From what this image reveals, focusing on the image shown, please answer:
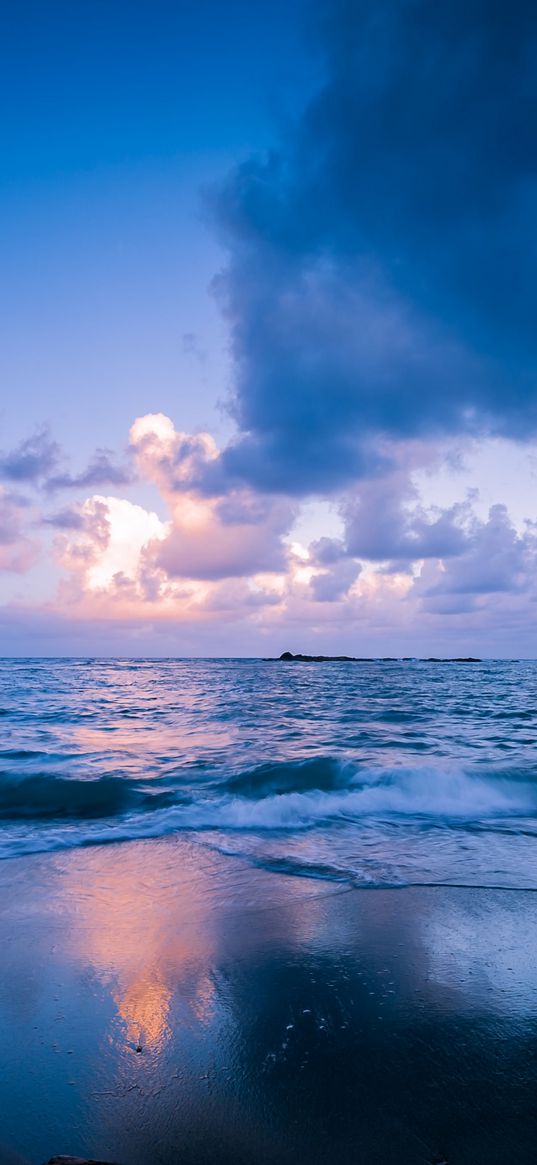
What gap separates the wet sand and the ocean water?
1485 millimetres

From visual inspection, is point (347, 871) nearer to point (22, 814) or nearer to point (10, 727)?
point (22, 814)

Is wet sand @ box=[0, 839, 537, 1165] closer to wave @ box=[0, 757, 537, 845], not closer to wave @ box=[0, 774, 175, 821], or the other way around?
wave @ box=[0, 757, 537, 845]

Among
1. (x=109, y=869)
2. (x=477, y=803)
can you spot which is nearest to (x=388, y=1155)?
(x=109, y=869)

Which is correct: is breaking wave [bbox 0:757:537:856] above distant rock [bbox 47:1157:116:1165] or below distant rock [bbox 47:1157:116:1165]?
below

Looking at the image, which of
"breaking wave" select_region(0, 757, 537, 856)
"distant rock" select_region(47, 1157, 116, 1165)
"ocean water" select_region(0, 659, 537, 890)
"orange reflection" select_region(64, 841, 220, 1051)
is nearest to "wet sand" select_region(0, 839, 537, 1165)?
"orange reflection" select_region(64, 841, 220, 1051)

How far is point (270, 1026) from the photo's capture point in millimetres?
3637

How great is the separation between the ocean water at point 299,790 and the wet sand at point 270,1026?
1.49 metres

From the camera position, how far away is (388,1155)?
103 inches

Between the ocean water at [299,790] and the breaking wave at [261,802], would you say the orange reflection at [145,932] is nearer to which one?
the ocean water at [299,790]

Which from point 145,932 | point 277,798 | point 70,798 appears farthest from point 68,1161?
point 70,798

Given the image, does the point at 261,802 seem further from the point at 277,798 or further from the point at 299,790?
the point at 299,790

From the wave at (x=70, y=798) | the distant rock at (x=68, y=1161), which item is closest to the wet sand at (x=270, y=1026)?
the distant rock at (x=68, y=1161)

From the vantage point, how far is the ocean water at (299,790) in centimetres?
748

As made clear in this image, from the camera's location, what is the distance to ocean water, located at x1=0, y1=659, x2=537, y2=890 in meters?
7.48
